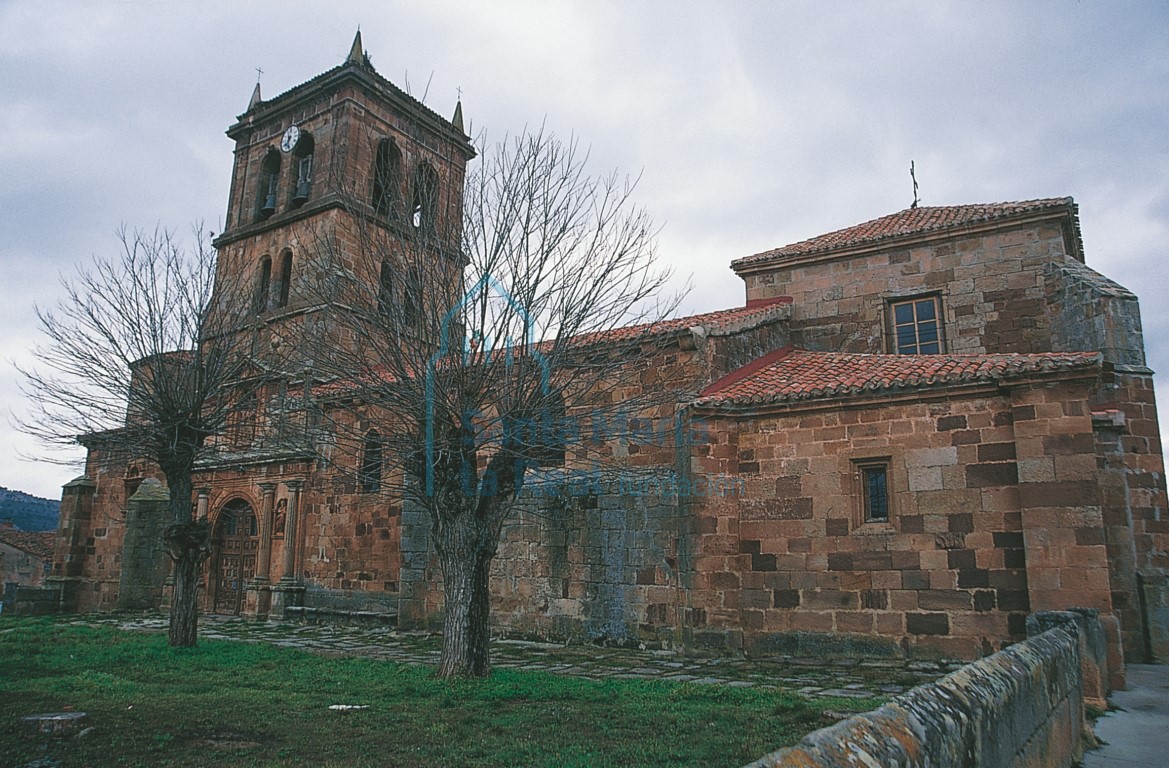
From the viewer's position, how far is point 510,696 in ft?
24.7

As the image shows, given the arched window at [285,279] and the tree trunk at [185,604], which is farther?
the arched window at [285,279]

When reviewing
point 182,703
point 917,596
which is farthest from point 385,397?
point 917,596

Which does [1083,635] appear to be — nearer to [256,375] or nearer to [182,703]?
[182,703]

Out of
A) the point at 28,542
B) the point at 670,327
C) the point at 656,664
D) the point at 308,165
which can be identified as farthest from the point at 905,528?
the point at 28,542

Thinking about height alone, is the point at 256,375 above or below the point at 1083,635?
above

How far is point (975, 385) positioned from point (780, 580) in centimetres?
372

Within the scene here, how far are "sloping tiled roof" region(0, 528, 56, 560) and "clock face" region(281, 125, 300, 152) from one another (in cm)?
2000

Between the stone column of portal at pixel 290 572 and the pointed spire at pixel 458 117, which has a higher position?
the pointed spire at pixel 458 117

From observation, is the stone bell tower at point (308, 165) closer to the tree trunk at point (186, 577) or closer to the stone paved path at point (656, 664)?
the tree trunk at point (186, 577)

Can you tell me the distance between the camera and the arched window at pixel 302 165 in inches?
933

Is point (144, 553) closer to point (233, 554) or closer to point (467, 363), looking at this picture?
point (233, 554)

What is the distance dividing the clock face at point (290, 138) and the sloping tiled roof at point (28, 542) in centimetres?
2000

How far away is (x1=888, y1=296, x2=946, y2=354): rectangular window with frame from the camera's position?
14.5m

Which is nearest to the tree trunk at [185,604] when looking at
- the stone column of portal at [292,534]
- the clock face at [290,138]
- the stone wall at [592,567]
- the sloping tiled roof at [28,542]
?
the stone wall at [592,567]
